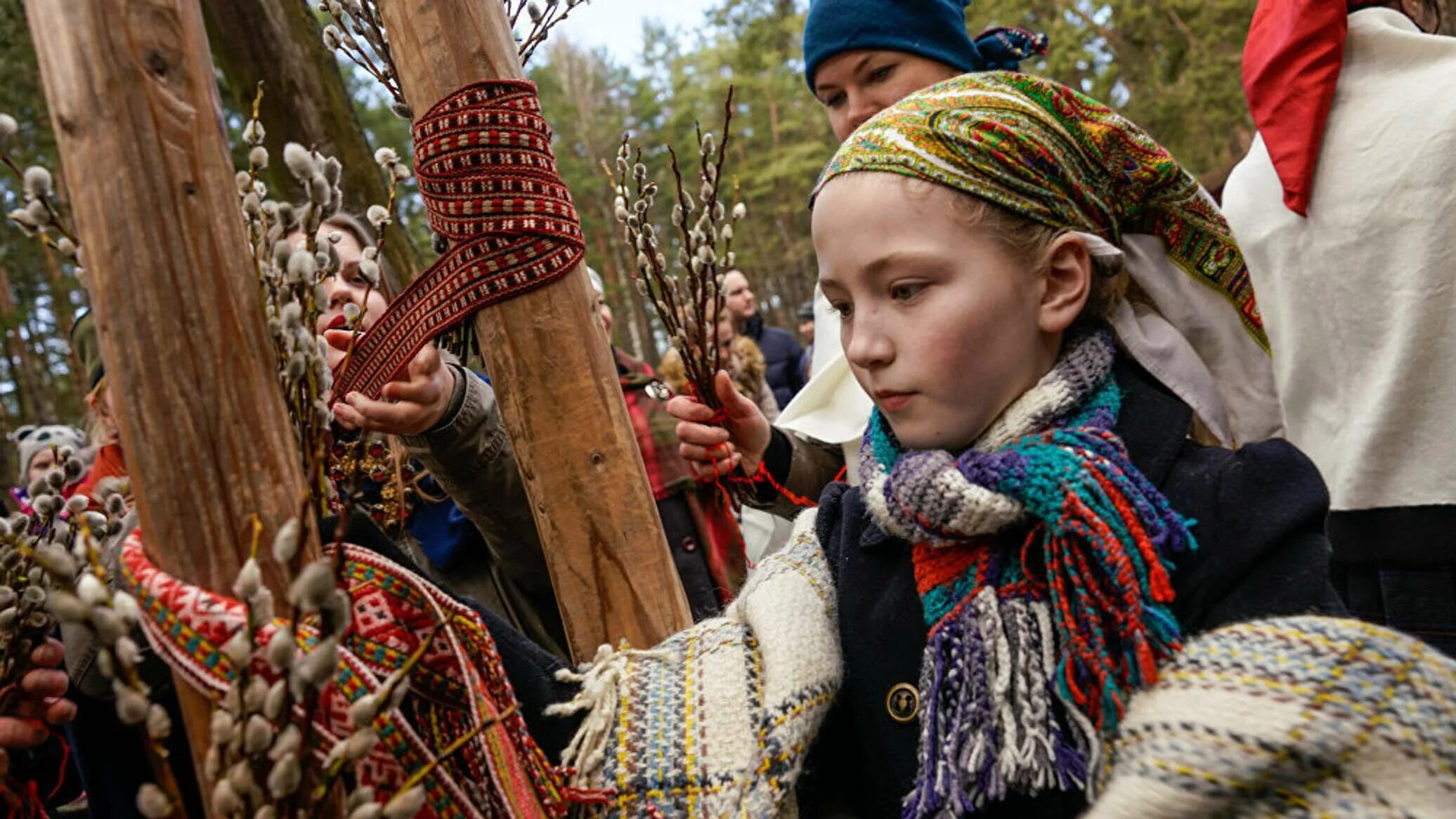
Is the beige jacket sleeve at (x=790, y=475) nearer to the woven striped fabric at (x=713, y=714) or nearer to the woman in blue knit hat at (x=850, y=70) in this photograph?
the woman in blue knit hat at (x=850, y=70)

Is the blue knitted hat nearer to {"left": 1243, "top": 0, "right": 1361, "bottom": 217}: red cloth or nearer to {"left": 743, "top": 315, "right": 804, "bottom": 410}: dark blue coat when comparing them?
{"left": 1243, "top": 0, "right": 1361, "bottom": 217}: red cloth

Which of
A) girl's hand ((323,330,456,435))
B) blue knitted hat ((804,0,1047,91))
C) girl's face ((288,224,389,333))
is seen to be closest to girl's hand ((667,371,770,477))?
girl's hand ((323,330,456,435))

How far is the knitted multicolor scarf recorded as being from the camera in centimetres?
113

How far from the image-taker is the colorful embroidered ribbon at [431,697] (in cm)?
98

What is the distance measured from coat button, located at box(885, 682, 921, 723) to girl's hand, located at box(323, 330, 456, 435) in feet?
3.66

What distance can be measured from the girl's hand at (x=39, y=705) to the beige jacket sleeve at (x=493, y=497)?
91 centimetres

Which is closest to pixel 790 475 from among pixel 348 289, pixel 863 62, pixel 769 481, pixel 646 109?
A: pixel 769 481

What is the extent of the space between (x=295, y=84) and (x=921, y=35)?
123 inches

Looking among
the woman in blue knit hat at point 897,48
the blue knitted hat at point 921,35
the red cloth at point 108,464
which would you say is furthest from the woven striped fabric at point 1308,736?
the red cloth at point 108,464

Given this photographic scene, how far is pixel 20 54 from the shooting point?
977 cm

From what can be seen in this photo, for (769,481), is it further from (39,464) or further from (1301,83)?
(39,464)

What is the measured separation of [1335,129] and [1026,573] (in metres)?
1.57

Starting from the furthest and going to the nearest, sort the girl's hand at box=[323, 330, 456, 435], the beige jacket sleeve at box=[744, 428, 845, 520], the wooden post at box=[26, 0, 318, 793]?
the beige jacket sleeve at box=[744, 428, 845, 520], the girl's hand at box=[323, 330, 456, 435], the wooden post at box=[26, 0, 318, 793]

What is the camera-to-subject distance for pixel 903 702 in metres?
1.34
